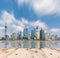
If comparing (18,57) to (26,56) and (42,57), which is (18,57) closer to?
(26,56)

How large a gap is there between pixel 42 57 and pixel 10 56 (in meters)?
2.19

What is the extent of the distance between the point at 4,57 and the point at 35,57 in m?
2.07

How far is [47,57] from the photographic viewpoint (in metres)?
10.2

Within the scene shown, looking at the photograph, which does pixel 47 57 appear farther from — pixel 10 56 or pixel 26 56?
pixel 10 56

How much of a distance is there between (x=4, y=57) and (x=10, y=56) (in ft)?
1.51

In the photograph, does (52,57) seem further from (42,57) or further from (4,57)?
(4,57)

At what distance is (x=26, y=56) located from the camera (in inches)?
410

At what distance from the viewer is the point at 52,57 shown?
10.3 metres

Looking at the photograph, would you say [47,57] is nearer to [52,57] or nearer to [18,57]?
[52,57]

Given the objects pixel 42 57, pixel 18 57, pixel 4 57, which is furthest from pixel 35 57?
pixel 4 57

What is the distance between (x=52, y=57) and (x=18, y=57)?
91.1 inches

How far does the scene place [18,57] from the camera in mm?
10227

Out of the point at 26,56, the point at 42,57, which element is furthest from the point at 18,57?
the point at 42,57

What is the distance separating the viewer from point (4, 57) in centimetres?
1013
